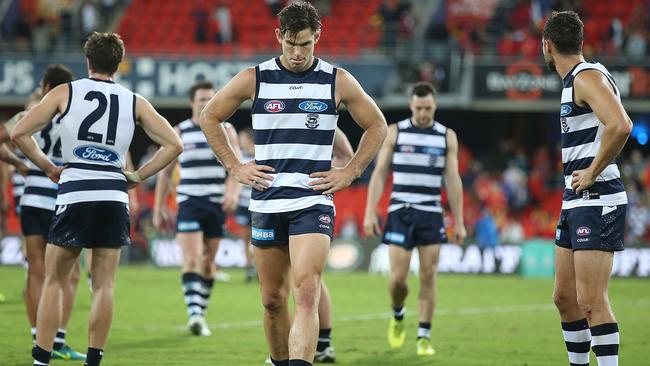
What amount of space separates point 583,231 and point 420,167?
13.2ft

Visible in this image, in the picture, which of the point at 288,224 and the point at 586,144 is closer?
the point at 288,224

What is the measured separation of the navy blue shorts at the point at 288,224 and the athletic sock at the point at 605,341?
1.94 meters

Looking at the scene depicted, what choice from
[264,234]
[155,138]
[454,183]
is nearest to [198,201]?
[454,183]

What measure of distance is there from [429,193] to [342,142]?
2.00 m

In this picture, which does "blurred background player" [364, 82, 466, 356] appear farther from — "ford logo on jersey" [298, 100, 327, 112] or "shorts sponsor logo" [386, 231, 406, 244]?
"ford logo on jersey" [298, 100, 327, 112]

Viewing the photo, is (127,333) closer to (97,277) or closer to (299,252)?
(97,277)

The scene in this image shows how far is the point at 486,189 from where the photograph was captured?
28.0 meters

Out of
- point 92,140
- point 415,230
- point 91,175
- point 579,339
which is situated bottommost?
point 579,339

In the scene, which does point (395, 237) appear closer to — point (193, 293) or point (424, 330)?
point (424, 330)

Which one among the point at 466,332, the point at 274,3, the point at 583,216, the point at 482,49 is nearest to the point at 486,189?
the point at 482,49

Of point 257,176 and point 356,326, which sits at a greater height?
point 257,176

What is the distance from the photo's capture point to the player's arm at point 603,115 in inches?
281

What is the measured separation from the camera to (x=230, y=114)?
7473mm

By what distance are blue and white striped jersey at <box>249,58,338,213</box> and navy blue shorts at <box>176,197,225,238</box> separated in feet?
17.2
